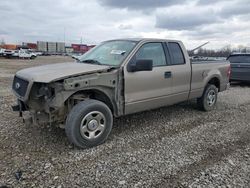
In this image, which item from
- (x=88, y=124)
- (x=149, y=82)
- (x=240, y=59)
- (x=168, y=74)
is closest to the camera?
(x=88, y=124)

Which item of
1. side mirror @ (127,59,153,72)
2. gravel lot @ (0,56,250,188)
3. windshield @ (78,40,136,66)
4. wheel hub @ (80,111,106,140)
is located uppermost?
windshield @ (78,40,136,66)

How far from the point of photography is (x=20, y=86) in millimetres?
4195

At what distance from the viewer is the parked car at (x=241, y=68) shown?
11.1 meters

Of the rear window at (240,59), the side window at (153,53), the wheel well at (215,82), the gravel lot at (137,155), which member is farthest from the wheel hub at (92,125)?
the rear window at (240,59)

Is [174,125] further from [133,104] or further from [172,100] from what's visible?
[133,104]

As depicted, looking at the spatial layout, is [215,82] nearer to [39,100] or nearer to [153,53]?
[153,53]

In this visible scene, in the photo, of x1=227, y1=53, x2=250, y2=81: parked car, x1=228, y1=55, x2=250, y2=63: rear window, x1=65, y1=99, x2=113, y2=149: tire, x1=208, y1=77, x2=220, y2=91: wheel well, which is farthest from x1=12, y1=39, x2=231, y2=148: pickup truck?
x1=228, y1=55, x2=250, y2=63: rear window

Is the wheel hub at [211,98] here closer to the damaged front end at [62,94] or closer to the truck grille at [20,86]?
the damaged front end at [62,94]

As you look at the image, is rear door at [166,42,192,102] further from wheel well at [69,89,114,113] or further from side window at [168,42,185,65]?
wheel well at [69,89,114,113]

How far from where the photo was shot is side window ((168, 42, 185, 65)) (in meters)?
5.53

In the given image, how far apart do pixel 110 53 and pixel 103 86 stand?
968 mm

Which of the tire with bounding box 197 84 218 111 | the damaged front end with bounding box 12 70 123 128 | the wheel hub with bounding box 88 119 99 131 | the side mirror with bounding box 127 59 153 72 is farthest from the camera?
the tire with bounding box 197 84 218 111

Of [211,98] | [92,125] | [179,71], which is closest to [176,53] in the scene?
[179,71]

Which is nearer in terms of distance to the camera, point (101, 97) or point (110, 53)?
point (101, 97)
